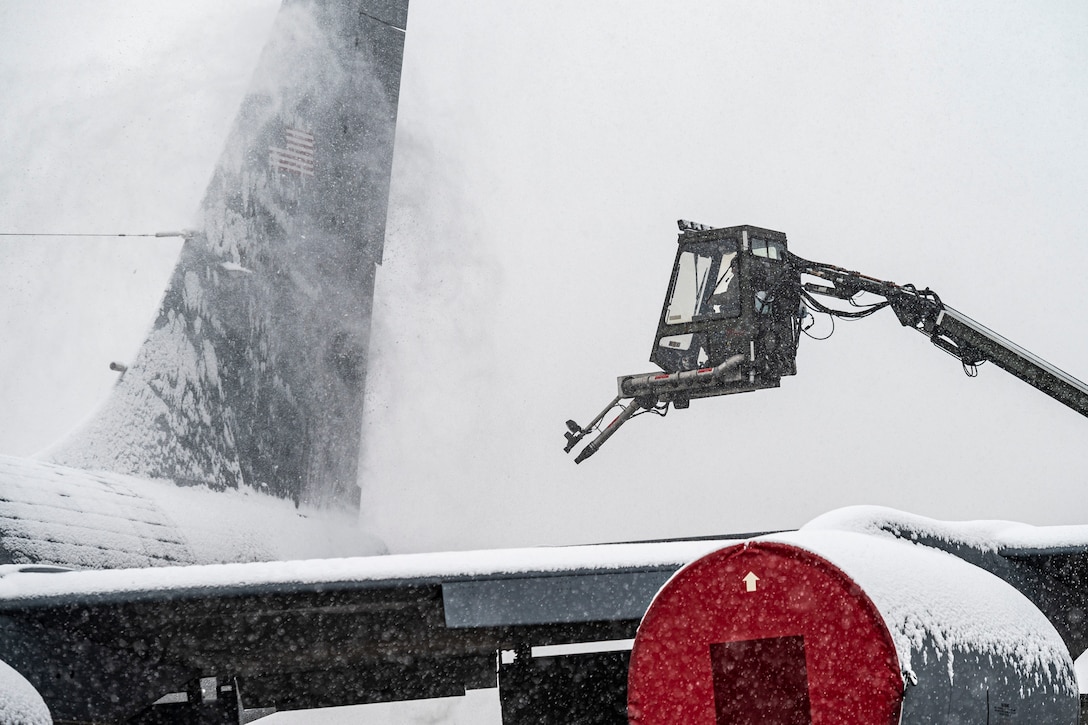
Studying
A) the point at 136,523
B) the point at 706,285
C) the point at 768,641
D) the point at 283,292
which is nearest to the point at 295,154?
the point at 283,292

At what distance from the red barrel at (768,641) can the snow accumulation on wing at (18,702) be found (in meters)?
1.40

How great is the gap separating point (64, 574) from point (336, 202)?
6.93 metres

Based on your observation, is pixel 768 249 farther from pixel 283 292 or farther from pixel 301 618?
pixel 301 618

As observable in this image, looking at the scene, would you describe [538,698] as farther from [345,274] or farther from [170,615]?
[345,274]

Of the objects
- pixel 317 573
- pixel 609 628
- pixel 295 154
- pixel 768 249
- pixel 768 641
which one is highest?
pixel 295 154

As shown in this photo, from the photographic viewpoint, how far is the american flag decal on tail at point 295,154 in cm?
916

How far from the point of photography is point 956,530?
120 inches

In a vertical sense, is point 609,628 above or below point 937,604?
below

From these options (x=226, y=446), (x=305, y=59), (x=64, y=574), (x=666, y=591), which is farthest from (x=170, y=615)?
(x=305, y=59)

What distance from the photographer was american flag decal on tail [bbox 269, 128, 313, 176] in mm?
9164

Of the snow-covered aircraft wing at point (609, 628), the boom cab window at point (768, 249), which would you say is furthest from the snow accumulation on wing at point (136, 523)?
the boom cab window at point (768, 249)

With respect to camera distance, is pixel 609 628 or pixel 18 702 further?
pixel 609 628

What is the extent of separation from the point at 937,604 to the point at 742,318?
9.33 m

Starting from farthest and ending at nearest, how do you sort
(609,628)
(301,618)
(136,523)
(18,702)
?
(136,523), (609,628), (301,618), (18,702)
